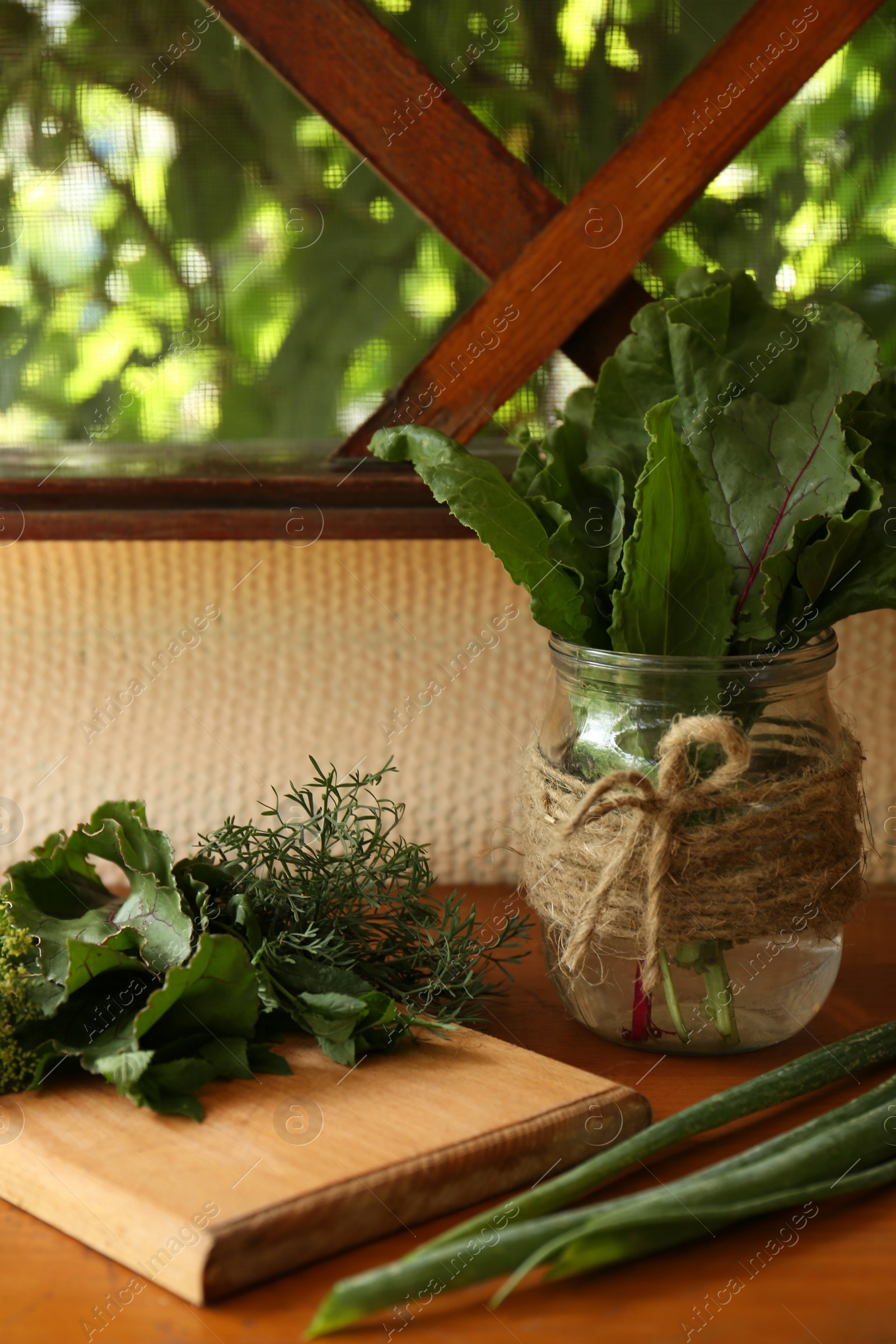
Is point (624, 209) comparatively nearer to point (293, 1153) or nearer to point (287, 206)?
point (287, 206)

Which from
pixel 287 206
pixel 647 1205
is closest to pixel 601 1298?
pixel 647 1205

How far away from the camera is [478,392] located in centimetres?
73

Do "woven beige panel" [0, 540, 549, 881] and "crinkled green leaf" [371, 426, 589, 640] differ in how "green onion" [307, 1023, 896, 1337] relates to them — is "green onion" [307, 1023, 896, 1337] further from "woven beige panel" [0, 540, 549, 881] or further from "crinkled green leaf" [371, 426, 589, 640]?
"woven beige panel" [0, 540, 549, 881]

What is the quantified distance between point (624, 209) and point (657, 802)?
1.30 ft

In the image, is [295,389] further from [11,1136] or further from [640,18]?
[11,1136]

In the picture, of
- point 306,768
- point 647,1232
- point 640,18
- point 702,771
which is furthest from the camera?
point 306,768

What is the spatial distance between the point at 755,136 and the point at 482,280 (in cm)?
19

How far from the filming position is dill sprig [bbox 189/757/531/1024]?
58 centimetres

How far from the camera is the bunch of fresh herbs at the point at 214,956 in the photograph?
A: 0.49m

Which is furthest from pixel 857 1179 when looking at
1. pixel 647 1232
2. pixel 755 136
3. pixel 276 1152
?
pixel 755 136

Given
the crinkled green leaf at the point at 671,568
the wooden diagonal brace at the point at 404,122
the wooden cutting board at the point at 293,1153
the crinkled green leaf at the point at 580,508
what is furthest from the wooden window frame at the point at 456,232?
the wooden cutting board at the point at 293,1153

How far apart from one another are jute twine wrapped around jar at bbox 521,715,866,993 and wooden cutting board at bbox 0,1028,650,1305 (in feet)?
0.24

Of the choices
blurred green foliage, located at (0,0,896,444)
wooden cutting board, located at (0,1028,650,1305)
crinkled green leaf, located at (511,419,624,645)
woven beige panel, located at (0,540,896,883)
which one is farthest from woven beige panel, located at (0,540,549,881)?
wooden cutting board, located at (0,1028,650,1305)

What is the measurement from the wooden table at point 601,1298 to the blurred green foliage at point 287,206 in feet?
1.61
